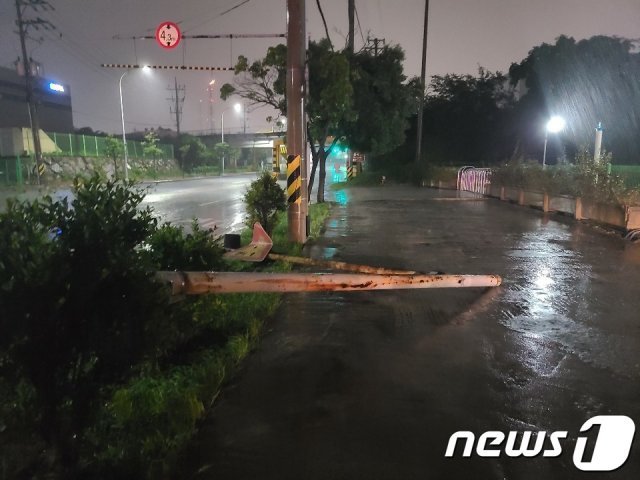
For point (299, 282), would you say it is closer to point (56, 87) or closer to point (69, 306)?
point (69, 306)

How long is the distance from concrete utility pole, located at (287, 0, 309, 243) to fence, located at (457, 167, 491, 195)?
17028 millimetres

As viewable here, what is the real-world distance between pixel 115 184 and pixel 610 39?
41132 mm

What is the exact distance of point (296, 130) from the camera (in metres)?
11.3

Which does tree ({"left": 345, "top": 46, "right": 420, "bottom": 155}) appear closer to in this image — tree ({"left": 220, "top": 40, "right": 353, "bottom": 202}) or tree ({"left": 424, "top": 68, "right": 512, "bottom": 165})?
tree ({"left": 220, "top": 40, "right": 353, "bottom": 202})

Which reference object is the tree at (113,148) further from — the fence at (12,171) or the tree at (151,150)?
the fence at (12,171)

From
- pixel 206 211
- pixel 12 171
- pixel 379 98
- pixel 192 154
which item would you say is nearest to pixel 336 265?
pixel 206 211

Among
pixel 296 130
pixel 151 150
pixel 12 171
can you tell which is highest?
pixel 296 130

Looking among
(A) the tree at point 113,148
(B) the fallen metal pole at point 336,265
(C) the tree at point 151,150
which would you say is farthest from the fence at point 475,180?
(C) the tree at point 151,150

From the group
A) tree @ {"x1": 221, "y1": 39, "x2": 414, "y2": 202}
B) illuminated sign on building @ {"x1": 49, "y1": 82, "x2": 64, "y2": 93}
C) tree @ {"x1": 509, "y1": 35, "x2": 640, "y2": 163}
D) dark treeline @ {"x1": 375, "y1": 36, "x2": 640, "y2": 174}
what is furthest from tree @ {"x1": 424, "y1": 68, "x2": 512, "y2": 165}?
illuminated sign on building @ {"x1": 49, "y1": 82, "x2": 64, "y2": 93}

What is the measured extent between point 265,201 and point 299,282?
593 centimetres

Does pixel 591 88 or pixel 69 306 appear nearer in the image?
pixel 69 306

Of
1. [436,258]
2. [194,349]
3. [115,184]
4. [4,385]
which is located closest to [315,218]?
[436,258]

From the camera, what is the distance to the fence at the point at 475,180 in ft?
88.2

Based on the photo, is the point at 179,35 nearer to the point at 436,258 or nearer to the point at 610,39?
the point at 436,258
